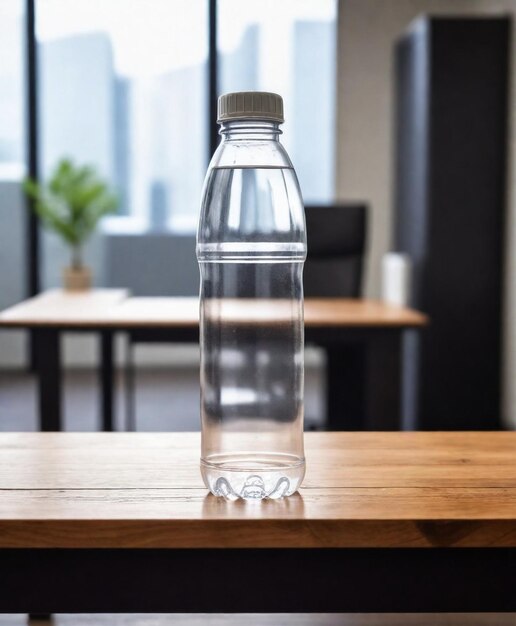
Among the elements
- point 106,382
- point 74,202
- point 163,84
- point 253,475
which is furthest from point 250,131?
point 163,84

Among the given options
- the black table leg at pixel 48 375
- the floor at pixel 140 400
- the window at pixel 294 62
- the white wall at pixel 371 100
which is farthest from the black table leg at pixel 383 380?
the window at pixel 294 62

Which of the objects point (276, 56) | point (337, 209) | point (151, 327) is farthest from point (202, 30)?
point (151, 327)

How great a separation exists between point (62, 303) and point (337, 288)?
1.10 metres

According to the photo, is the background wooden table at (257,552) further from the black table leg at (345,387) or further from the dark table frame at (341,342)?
the black table leg at (345,387)

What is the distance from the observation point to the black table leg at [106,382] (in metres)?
3.54

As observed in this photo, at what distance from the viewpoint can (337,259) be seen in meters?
3.79

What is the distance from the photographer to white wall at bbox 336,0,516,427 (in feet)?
18.2

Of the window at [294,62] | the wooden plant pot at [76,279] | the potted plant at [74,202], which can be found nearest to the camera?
the wooden plant pot at [76,279]

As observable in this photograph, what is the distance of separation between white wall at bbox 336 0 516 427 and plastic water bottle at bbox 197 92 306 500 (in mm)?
4809

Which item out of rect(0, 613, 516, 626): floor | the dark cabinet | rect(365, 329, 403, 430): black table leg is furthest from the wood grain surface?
the dark cabinet

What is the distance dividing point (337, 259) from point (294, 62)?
8.17ft

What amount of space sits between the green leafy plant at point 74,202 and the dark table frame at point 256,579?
433 cm

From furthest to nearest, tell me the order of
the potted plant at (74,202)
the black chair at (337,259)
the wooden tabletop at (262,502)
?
the potted plant at (74,202), the black chair at (337,259), the wooden tabletop at (262,502)

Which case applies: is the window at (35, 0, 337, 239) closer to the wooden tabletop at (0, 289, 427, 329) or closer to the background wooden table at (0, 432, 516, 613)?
the wooden tabletop at (0, 289, 427, 329)
